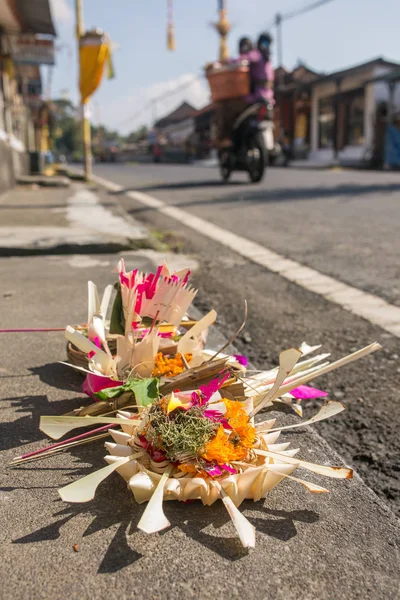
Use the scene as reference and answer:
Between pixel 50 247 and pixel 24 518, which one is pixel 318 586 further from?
pixel 50 247

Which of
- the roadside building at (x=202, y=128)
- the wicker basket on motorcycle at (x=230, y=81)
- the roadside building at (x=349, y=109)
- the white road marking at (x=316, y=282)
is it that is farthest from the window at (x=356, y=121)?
A: the white road marking at (x=316, y=282)

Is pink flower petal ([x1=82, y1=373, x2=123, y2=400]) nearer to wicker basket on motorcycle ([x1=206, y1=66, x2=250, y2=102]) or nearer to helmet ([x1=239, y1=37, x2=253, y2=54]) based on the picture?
wicker basket on motorcycle ([x1=206, y1=66, x2=250, y2=102])

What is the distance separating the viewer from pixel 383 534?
1.12m

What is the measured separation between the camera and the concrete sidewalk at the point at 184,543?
0.96 metres

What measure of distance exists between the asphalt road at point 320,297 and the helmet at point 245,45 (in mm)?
3507

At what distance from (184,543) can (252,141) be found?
954 centimetres

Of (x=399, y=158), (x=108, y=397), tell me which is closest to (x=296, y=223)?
(x=108, y=397)

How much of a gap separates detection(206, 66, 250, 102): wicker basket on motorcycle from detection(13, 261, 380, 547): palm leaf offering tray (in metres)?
8.99

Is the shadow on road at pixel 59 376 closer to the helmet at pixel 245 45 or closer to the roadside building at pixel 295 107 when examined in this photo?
the helmet at pixel 245 45

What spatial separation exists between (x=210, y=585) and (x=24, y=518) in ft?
1.28

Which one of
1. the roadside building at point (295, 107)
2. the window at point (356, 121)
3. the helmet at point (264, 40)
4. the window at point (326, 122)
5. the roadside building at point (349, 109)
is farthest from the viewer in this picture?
the roadside building at point (295, 107)

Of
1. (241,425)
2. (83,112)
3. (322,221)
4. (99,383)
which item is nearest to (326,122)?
(83,112)

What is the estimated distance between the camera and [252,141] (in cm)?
1004

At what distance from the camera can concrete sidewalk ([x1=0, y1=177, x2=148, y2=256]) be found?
4039 mm
